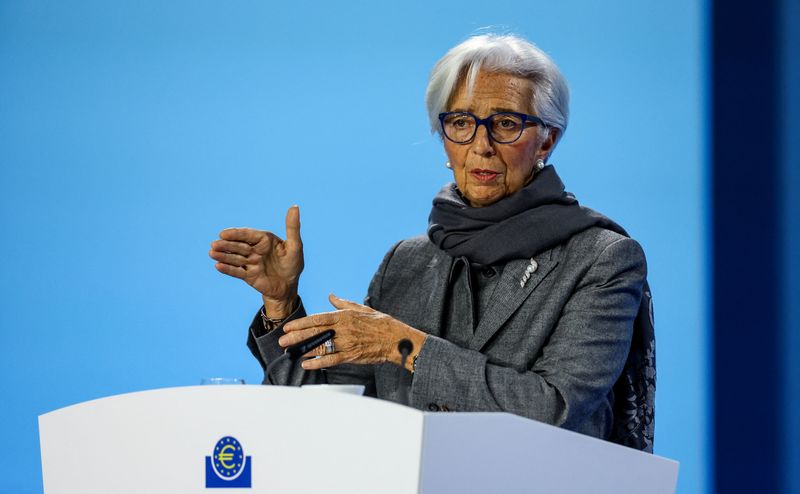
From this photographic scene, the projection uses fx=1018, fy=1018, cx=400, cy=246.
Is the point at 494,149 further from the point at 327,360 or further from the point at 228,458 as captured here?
the point at 228,458

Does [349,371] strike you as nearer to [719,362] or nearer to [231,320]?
[231,320]

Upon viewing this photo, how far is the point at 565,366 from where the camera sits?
1814 millimetres

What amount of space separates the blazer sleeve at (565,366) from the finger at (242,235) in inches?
16.5

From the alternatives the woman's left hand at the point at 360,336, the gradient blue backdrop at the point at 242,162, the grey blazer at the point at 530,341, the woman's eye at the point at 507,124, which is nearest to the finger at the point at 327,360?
the woman's left hand at the point at 360,336

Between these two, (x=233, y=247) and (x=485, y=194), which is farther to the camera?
(x=485, y=194)

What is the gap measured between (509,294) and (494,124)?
357 mm

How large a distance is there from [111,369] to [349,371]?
52.3 inches

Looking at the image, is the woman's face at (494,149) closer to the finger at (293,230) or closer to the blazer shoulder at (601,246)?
the blazer shoulder at (601,246)

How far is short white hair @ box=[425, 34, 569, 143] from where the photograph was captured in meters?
2.09

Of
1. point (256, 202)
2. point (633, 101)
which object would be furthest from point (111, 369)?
point (633, 101)

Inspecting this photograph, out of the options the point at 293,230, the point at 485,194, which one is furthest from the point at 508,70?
the point at 293,230

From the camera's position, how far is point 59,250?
333 centimetres

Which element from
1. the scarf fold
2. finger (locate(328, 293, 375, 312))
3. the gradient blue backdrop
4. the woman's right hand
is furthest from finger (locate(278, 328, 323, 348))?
the gradient blue backdrop

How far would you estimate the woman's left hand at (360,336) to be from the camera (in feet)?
5.80
